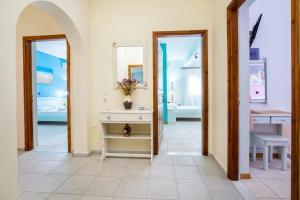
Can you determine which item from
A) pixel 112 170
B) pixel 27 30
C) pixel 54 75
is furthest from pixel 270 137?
pixel 54 75

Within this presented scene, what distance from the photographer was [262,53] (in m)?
2.98

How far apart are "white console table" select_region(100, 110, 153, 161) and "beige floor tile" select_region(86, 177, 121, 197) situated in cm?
67

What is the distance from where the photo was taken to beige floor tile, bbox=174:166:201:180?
2.38 metres

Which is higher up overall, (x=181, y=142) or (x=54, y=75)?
(x=54, y=75)

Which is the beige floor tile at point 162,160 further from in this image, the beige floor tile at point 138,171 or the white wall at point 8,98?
the white wall at point 8,98

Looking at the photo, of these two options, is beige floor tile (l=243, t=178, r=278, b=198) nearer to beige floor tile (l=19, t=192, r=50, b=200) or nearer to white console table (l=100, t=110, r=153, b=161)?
white console table (l=100, t=110, r=153, b=161)

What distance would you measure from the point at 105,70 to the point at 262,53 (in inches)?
108

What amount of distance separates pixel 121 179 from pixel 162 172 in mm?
587

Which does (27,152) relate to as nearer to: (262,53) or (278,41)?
(262,53)

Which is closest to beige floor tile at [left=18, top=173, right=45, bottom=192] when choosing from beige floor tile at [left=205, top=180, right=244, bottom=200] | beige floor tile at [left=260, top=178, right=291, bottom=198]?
beige floor tile at [left=205, top=180, right=244, bottom=200]

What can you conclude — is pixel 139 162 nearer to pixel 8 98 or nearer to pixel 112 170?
pixel 112 170

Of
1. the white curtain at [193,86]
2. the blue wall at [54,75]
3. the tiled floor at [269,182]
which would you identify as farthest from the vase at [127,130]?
the white curtain at [193,86]

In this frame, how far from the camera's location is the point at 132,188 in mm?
2086

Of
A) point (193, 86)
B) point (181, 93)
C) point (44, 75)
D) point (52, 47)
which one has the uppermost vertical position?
point (52, 47)
